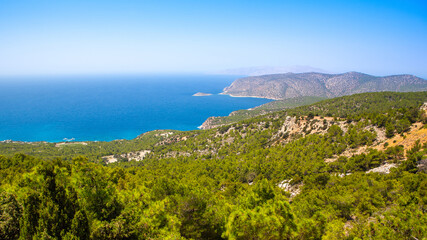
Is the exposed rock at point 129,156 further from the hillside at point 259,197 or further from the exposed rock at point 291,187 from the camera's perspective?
the exposed rock at point 291,187

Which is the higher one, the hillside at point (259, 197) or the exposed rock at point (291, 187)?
the hillside at point (259, 197)

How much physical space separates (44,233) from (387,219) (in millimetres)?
16237

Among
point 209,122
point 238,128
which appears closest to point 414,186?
point 238,128

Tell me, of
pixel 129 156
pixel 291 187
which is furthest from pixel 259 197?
pixel 129 156

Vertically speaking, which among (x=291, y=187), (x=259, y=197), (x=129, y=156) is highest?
(x=259, y=197)

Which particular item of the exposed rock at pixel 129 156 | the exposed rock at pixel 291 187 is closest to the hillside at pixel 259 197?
the exposed rock at pixel 291 187

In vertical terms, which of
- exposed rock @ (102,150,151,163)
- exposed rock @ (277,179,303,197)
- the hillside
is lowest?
exposed rock @ (102,150,151,163)

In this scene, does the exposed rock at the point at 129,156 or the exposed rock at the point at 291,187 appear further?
the exposed rock at the point at 129,156

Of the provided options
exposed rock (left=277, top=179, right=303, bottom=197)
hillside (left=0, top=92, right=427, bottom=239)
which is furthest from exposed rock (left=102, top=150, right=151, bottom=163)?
exposed rock (left=277, top=179, right=303, bottom=197)

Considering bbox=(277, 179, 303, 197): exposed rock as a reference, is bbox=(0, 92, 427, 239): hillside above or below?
above

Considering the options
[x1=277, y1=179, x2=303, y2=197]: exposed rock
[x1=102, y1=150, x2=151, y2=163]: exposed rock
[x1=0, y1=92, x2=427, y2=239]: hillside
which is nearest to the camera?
[x1=0, y1=92, x2=427, y2=239]: hillside

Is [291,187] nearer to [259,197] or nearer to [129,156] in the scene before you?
[259,197]

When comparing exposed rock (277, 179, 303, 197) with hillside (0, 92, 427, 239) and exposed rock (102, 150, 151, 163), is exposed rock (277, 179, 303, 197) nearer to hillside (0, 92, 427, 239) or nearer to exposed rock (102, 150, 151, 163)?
hillside (0, 92, 427, 239)

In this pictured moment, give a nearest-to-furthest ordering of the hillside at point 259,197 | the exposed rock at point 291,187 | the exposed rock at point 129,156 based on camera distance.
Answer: the hillside at point 259,197 → the exposed rock at point 291,187 → the exposed rock at point 129,156
